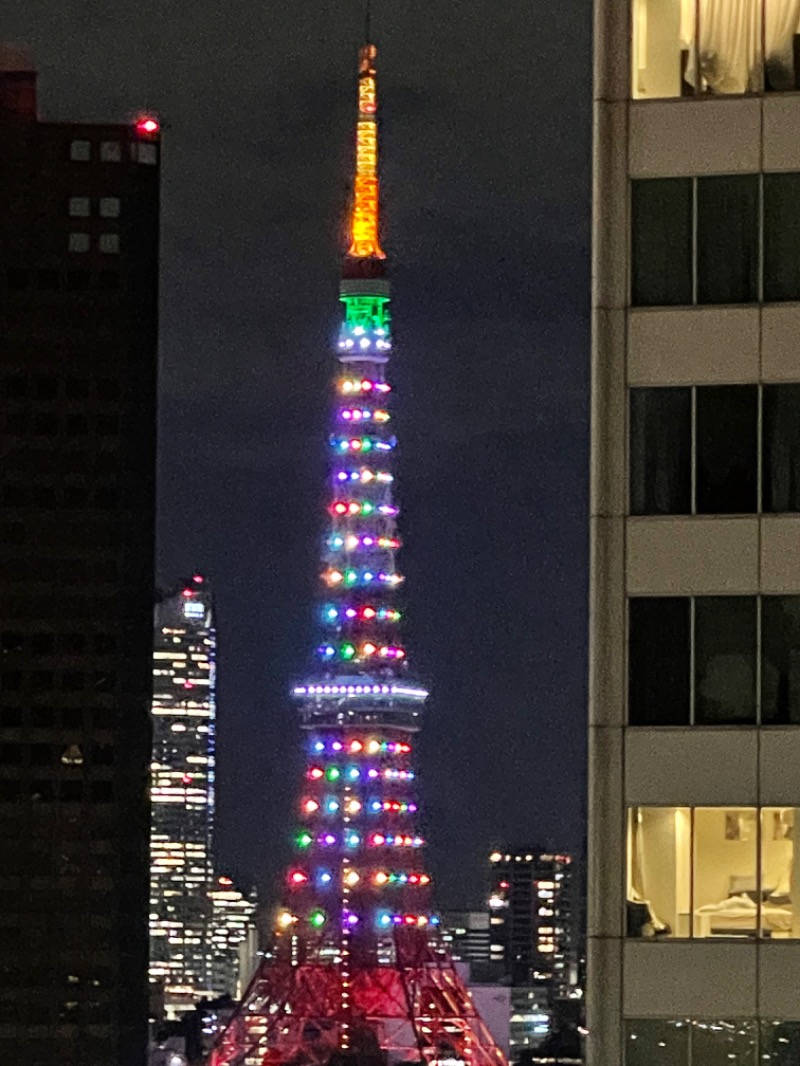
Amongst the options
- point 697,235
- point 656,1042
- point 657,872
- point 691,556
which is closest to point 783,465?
point 691,556

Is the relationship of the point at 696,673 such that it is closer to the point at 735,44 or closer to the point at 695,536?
the point at 695,536

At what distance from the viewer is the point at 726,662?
46.6 metres

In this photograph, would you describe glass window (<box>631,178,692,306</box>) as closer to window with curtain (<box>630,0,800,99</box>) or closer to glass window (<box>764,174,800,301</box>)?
glass window (<box>764,174,800,301</box>)

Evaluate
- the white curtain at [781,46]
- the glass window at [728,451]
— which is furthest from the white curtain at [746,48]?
the glass window at [728,451]

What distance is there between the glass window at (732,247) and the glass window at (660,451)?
123 centimetres

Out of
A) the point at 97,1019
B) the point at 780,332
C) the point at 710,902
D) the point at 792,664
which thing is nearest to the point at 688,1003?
the point at 710,902

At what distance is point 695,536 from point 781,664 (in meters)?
1.85

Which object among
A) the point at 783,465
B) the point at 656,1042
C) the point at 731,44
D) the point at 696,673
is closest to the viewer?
the point at 656,1042

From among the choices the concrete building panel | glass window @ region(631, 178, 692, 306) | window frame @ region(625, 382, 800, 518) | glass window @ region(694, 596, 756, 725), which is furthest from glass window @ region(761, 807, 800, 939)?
glass window @ region(631, 178, 692, 306)

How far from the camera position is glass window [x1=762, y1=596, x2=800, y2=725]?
152ft

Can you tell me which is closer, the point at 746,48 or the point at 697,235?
the point at 697,235

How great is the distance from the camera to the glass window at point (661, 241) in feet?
157

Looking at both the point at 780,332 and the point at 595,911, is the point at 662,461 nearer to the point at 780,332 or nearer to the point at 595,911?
the point at 780,332

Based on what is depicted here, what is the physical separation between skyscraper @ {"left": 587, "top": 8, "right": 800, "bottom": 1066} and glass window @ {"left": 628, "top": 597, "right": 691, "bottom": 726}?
26 millimetres
